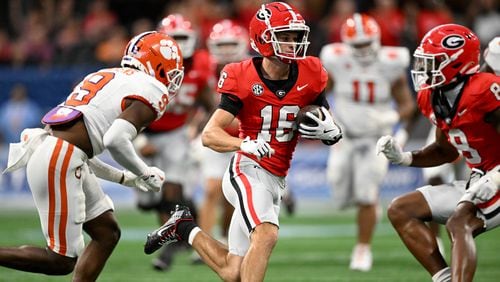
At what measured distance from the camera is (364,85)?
8961mm

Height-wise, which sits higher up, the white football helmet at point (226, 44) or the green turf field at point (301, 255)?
the white football helmet at point (226, 44)

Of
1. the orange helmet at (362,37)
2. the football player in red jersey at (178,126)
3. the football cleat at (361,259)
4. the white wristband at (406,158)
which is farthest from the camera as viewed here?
the football player in red jersey at (178,126)

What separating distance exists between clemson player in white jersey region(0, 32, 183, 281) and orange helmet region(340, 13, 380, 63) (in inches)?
125

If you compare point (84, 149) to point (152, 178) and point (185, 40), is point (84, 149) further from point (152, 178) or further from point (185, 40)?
point (185, 40)

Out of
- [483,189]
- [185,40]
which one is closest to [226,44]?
[185,40]

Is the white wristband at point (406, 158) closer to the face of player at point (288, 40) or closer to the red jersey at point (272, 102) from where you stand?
the red jersey at point (272, 102)

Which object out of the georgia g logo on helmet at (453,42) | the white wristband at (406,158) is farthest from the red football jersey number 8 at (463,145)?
the georgia g logo on helmet at (453,42)

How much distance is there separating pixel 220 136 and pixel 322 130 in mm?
576

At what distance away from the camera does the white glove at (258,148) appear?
543cm

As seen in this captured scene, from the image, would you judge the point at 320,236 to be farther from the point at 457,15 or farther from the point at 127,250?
the point at 457,15

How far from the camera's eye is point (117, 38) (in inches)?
590

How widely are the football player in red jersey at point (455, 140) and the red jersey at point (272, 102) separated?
0.56 m

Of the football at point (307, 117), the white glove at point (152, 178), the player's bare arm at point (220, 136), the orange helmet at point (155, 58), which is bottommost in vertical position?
the white glove at point (152, 178)

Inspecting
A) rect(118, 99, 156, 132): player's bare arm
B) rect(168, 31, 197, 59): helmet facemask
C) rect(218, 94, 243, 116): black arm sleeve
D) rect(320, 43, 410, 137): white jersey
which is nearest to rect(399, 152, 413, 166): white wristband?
rect(218, 94, 243, 116): black arm sleeve
